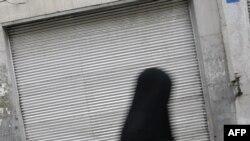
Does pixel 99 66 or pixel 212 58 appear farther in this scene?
pixel 99 66

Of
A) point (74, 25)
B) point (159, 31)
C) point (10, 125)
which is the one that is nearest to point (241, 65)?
point (159, 31)

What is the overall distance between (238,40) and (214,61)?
0.54 meters

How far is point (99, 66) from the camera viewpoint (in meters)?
7.30

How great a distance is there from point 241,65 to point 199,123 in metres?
1.30

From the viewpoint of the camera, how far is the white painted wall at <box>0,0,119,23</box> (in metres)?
7.08

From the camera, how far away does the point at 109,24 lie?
7238mm

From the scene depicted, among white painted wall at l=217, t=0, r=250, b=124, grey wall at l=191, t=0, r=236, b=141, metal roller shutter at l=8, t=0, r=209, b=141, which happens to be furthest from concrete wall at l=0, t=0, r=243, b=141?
metal roller shutter at l=8, t=0, r=209, b=141

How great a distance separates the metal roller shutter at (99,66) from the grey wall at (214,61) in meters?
0.30

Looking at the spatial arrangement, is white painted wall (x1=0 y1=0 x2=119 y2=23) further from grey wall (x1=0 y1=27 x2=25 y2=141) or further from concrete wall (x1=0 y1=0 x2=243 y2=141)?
grey wall (x1=0 y1=27 x2=25 y2=141)

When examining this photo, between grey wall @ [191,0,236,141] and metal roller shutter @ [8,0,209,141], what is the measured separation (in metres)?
0.30

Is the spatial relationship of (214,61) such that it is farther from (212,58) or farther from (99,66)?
(99,66)

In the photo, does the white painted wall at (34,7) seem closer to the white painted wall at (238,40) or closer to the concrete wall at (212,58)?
the concrete wall at (212,58)

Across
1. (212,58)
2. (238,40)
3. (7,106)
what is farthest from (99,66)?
(238,40)

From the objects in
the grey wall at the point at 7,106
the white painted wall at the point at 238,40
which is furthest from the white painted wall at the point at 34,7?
the white painted wall at the point at 238,40
